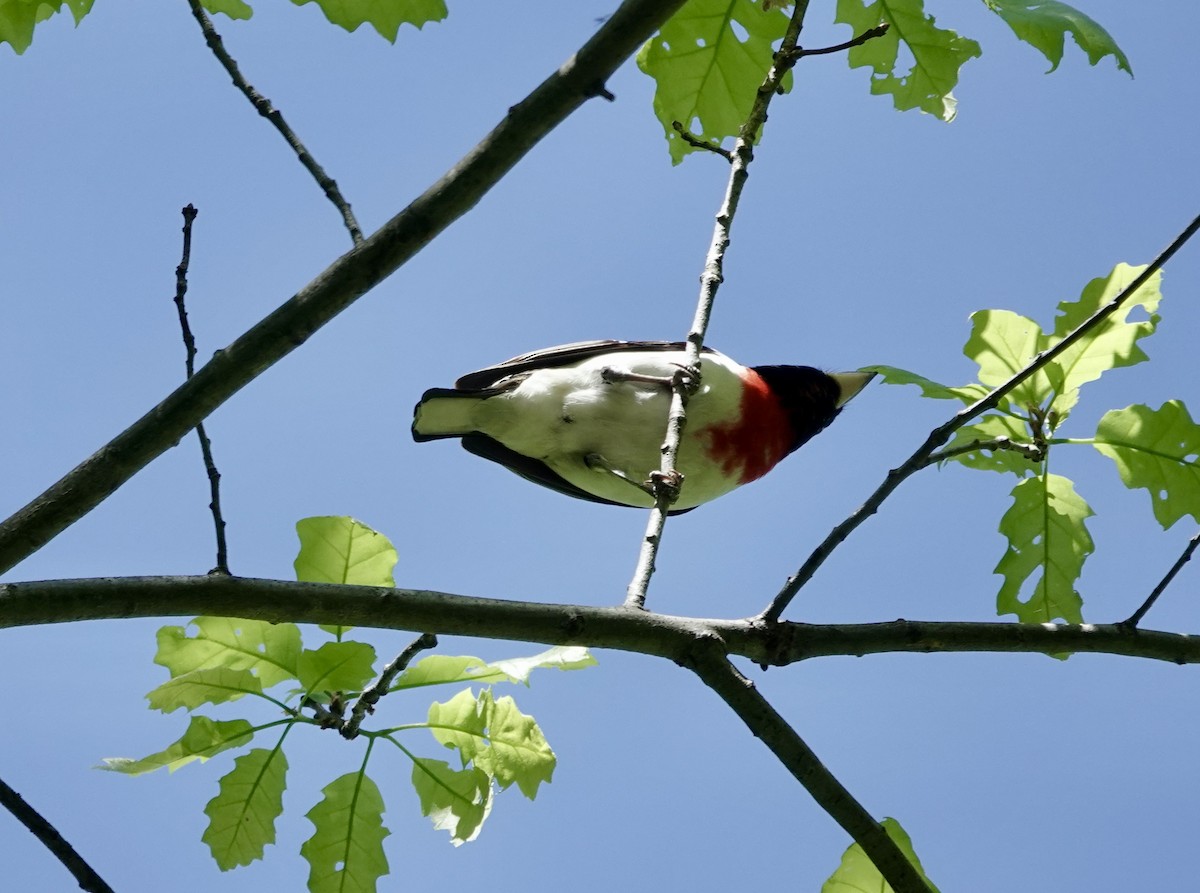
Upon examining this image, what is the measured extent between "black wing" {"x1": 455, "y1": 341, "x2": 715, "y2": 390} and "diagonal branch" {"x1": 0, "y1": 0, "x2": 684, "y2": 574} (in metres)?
2.84

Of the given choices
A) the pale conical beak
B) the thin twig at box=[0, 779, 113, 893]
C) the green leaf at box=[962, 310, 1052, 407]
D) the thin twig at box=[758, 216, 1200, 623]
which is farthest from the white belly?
the thin twig at box=[0, 779, 113, 893]

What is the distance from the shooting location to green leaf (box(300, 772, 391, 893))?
2932 mm

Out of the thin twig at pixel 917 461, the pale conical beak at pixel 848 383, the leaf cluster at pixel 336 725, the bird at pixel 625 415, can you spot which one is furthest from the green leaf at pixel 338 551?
the pale conical beak at pixel 848 383

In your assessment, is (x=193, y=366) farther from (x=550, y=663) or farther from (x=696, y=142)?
(x=696, y=142)

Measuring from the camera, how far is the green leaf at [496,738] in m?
3.02

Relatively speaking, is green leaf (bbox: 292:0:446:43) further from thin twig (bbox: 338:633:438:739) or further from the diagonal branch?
thin twig (bbox: 338:633:438:739)

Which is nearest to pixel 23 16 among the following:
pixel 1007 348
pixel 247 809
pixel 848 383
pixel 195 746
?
pixel 195 746

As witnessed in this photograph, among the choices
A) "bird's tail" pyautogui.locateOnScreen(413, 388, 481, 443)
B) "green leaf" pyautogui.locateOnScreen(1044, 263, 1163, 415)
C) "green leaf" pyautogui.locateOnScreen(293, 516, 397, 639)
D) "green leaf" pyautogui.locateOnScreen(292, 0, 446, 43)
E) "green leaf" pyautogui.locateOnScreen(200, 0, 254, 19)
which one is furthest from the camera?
"bird's tail" pyautogui.locateOnScreen(413, 388, 481, 443)

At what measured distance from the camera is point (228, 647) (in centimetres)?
305

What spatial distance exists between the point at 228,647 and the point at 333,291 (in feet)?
4.41

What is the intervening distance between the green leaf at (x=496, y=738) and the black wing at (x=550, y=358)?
85.6 inches

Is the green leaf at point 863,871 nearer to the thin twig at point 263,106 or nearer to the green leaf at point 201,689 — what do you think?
the green leaf at point 201,689

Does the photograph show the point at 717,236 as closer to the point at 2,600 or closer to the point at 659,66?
the point at 659,66

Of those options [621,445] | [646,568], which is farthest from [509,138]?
[621,445]
